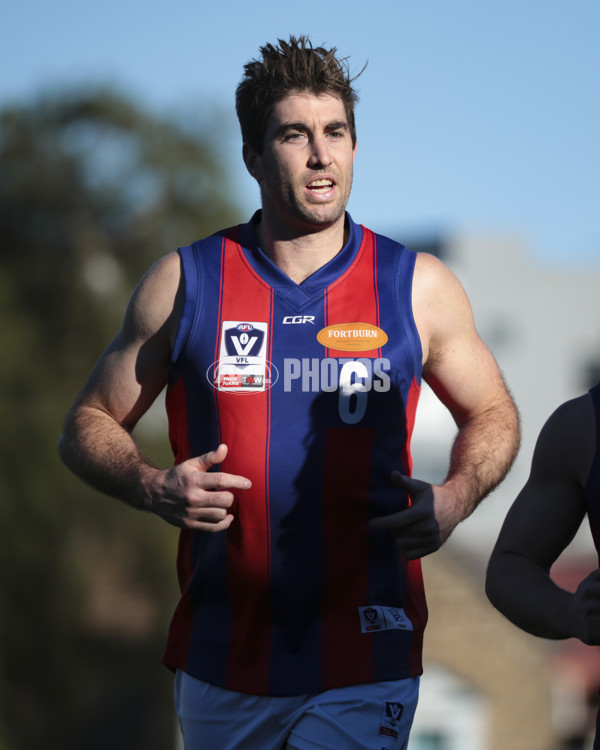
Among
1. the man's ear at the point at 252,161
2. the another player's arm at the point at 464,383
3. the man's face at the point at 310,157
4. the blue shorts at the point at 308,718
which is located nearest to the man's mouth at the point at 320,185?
the man's face at the point at 310,157

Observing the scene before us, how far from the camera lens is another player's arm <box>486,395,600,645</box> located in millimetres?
2625

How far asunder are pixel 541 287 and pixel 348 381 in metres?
46.3

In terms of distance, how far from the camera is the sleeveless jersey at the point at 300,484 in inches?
133

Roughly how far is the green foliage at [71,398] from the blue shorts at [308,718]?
1515 centimetres

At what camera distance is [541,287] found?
4847cm

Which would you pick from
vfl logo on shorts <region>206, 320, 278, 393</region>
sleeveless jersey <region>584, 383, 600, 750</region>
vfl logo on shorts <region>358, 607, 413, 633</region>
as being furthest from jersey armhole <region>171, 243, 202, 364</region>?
sleeveless jersey <region>584, 383, 600, 750</region>

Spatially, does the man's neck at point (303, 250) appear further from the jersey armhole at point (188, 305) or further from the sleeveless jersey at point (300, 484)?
the jersey armhole at point (188, 305)

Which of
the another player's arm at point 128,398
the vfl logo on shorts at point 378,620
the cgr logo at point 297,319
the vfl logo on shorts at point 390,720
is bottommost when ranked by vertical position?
the vfl logo on shorts at point 390,720

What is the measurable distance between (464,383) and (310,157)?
864 millimetres

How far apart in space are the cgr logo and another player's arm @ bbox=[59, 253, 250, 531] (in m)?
0.35

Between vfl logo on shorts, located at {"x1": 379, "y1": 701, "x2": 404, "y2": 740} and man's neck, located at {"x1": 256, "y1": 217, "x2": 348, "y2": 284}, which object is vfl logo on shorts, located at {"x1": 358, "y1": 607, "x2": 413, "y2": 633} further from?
man's neck, located at {"x1": 256, "y1": 217, "x2": 348, "y2": 284}

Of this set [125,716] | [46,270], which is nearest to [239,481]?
[46,270]

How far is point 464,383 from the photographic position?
12.0 feet

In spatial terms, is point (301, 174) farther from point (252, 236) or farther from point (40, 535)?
point (40, 535)
